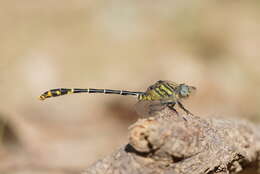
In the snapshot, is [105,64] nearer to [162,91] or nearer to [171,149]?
[162,91]

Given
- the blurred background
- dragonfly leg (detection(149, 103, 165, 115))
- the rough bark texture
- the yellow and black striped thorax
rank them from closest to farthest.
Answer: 1. the rough bark texture
2. dragonfly leg (detection(149, 103, 165, 115))
3. the yellow and black striped thorax
4. the blurred background

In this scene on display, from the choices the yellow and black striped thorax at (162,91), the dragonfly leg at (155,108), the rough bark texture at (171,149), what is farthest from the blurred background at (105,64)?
the rough bark texture at (171,149)

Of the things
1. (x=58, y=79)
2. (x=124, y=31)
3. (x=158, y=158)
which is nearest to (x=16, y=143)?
(x=58, y=79)

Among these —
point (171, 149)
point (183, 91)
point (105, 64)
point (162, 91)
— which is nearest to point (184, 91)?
point (183, 91)

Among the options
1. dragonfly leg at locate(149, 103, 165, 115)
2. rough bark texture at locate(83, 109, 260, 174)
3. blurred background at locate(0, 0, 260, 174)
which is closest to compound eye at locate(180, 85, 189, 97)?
dragonfly leg at locate(149, 103, 165, 115)

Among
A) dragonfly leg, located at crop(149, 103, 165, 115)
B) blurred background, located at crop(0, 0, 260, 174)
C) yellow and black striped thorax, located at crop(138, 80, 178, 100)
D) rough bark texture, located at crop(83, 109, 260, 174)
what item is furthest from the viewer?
blurred background, located at crop(0, 0, 260, 174)

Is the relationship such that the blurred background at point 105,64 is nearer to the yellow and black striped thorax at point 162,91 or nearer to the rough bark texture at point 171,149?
the yellow and black striped thorax at point 162,91

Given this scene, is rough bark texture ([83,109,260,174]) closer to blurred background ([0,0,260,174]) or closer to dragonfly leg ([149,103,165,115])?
dragonfly leg ([149,103,165,115])
